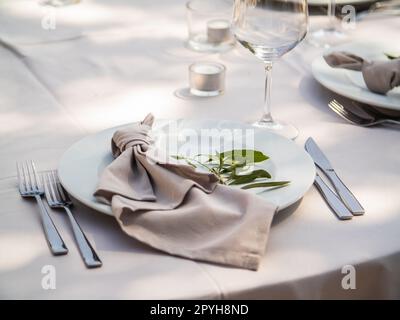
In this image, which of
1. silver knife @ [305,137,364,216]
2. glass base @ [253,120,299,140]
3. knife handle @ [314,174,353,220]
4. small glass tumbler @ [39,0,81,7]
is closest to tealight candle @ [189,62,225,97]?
glass base @ [253,120,299,140]

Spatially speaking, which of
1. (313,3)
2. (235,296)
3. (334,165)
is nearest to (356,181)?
(334,165)

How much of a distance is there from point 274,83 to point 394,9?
50 centimetres

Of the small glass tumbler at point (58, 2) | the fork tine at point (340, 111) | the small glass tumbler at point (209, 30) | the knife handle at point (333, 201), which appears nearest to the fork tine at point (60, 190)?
the knife handle at point (333, 201)

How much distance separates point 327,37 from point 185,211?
85 centimetres

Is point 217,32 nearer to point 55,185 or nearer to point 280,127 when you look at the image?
point 280,127

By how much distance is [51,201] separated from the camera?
3.35ft

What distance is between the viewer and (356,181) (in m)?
1.10

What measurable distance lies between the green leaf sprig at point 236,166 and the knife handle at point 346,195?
87mm

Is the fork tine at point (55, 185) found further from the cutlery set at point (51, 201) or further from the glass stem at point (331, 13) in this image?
the glass stem at point (331, 13)

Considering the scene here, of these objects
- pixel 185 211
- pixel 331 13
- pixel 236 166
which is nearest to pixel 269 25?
pixel 236 166

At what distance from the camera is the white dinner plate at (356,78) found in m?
1.29

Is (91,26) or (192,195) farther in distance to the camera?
(91,26)

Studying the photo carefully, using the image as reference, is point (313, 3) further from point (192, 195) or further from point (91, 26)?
point (192, 195)

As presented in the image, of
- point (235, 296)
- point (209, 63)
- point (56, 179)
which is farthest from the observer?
point (209, 63)
